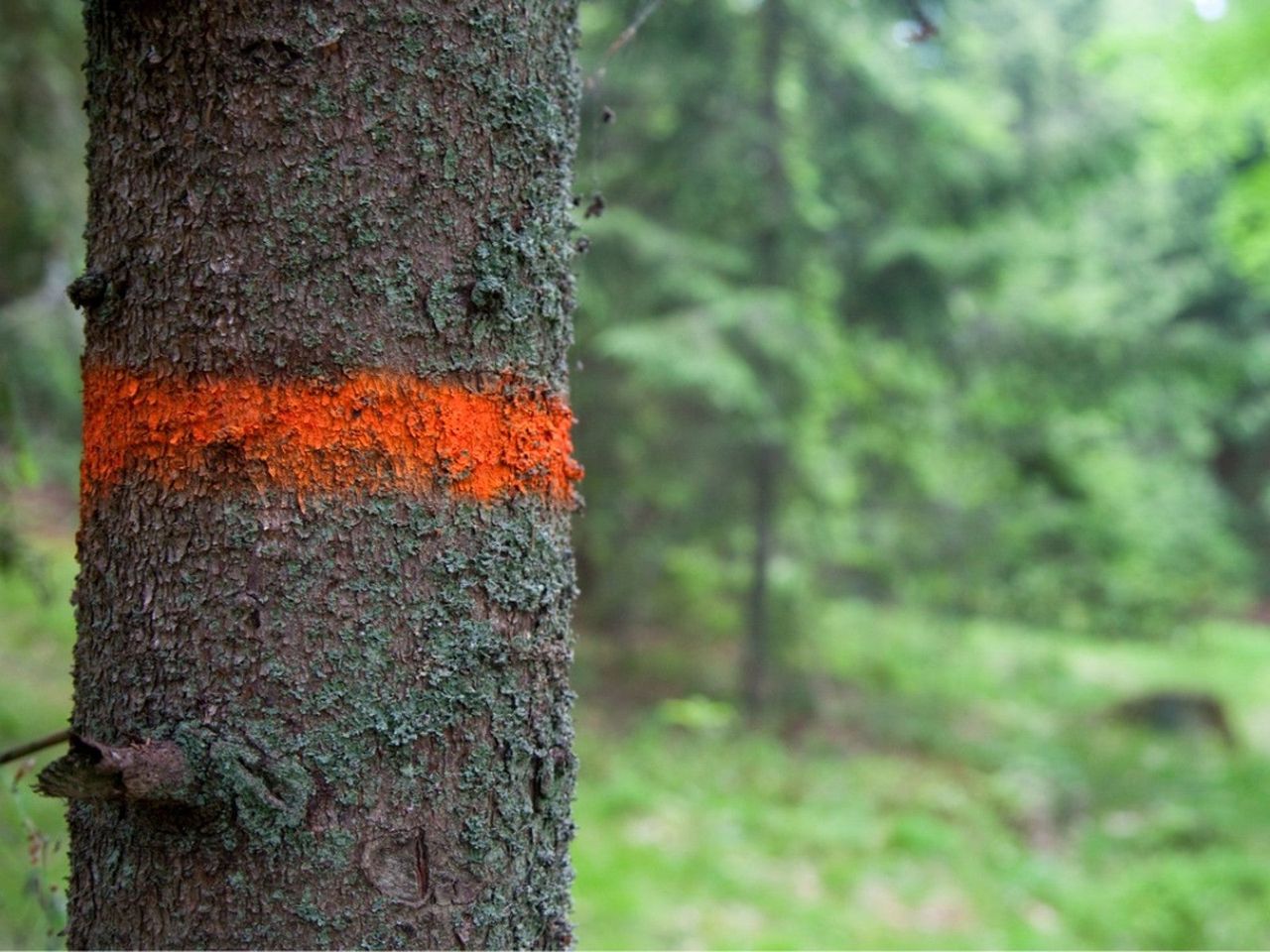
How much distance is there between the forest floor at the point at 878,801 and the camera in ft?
18.1

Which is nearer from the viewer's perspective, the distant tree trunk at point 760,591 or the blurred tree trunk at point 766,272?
the blurred tree trunk at point 766,272

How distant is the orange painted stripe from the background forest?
4.87 m

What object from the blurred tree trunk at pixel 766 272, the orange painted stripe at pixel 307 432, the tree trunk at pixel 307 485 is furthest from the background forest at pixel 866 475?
the orange painted stripe at pixel 307 432

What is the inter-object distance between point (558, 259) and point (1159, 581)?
16.3 meters

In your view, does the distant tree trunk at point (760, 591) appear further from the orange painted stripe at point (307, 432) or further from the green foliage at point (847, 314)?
the orange painted stripe at point (307, 432)

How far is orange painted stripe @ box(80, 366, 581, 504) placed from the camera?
1055 mm

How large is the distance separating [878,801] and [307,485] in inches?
287

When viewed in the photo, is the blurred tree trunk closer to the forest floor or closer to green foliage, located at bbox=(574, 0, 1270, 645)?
green foliage, located at bbox=(574, 0, 1270, 645)

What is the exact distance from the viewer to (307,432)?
1.06m

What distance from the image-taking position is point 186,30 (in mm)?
1089

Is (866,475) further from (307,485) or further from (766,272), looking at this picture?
(307,485)

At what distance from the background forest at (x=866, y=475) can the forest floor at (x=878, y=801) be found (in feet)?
0.12

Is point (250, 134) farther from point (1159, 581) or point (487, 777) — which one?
point (1159, 581)

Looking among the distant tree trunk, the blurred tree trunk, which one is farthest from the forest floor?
the blurred tree trunk
